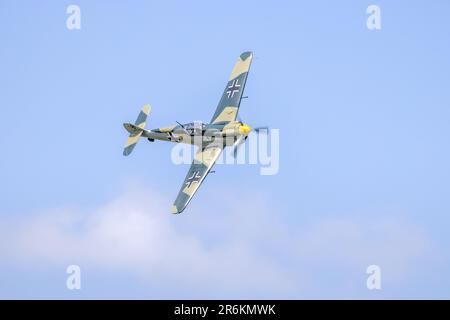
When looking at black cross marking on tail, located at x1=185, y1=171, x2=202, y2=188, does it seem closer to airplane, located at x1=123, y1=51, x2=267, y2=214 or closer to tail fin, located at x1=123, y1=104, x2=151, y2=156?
airplane, located at x1=123, y1=51, x2=267, y2=214

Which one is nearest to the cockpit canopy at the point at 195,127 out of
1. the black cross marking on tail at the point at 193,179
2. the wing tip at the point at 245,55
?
the black cross marking on tail at the point at 193,179

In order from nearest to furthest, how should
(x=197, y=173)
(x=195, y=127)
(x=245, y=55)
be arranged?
(x=197, y=173), (x=195, y=127), (x=245, y=55)

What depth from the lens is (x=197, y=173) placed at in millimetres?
55531

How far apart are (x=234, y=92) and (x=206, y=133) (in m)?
A: 5.04

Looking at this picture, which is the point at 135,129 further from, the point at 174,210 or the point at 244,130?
the point at 174,210

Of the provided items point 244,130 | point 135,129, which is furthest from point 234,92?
point 135,129

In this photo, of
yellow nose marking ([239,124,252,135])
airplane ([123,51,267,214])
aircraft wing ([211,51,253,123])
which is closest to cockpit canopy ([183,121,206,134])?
airplane ([123,51,267,214])

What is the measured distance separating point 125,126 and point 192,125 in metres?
5.33

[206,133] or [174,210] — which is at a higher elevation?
[206,133]

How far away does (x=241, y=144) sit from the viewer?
56.9 meters
